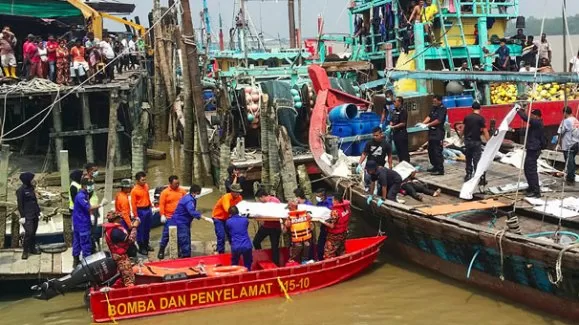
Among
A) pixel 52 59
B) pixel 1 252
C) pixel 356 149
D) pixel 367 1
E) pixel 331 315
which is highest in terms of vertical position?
pixel 367 1

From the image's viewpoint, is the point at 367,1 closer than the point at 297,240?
No

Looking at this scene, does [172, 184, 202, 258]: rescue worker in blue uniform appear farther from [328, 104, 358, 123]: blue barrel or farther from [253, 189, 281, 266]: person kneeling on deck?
[328, 104, 358, 123]: blue barrel

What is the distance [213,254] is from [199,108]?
524cm

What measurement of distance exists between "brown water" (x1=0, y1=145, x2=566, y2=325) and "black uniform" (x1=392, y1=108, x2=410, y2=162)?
9.72 feet

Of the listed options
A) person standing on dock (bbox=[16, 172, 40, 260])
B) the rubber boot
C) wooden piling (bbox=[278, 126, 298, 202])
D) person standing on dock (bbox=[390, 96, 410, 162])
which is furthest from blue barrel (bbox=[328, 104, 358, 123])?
person standing on dock (bbox=[16, 172, 40, 260])

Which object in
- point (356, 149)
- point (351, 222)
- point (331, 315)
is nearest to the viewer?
point (331, 315)

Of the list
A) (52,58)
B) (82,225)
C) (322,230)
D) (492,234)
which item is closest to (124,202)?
(82,225)

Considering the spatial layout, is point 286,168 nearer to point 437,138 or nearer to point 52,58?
point 437,138

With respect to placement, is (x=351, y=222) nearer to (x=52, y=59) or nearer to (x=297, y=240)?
(x=297, y=240)

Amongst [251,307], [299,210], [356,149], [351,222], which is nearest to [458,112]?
[356,149]

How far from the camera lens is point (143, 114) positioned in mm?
22297

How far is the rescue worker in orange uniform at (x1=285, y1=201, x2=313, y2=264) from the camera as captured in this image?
933 cm

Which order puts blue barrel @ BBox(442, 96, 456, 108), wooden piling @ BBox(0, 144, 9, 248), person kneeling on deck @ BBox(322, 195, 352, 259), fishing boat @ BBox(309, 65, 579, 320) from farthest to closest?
blue barrel @ BBox(442, 96, 456, 108) < wooden piling @ BBox(0, 144, 9, 248) < person kneeling on deck @ BBox(322, 195, 352, 259) < fishing boat @ BBox(309, 65, 579, 320)

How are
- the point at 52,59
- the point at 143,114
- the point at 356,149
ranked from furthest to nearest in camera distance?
the point at 143,114 < the point at 52,59 < the point at 356,149
